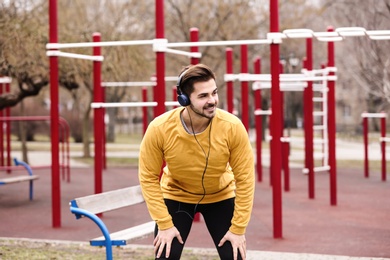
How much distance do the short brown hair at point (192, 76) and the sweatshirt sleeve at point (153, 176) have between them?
308mm

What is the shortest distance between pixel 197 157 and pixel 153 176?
0.91 ft

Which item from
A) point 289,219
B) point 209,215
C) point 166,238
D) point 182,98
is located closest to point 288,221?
point 289,219

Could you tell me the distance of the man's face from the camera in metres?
3.89

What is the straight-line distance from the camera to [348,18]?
1702cm

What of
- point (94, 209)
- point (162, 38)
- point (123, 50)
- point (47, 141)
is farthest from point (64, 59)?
point (47, 141)

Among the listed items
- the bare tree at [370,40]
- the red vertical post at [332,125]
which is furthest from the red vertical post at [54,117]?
the bare tree at [370,40]

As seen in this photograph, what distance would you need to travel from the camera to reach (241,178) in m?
4.03

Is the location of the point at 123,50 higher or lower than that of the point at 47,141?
higher

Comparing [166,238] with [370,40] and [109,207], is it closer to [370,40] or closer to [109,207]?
[109,207]

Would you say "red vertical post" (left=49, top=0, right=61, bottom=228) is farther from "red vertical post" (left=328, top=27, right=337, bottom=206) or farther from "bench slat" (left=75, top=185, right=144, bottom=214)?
"red vertical post" (left=328, top=27, right=337, bottom=206)

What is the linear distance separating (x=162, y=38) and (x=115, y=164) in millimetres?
12477

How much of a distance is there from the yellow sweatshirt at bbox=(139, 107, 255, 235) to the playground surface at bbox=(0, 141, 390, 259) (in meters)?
3.15

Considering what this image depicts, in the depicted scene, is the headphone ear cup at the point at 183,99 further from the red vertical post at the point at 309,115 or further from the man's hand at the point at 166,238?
the red vertical post at the point at 309,115

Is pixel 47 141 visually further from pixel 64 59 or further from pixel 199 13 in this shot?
pixel 64 59
